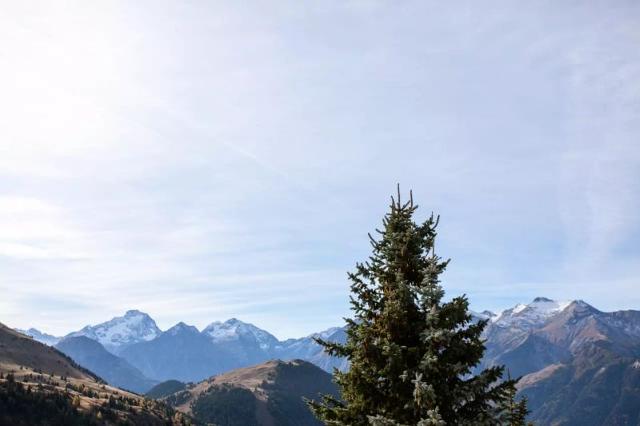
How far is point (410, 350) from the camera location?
645 inches

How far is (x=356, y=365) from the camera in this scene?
17.2 meters

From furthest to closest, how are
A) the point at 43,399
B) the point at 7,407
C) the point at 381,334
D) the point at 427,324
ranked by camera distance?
1. the point at 43,399
2. the point at 7,407
3. the point at 381,334
4. the point at 427,324

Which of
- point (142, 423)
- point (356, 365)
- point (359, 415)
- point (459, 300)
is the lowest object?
point (142, 423)

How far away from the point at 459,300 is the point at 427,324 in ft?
4.70

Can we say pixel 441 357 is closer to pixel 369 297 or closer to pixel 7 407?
pixel 369 297

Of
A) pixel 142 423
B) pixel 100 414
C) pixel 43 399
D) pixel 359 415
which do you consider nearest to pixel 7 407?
pixel 43 399

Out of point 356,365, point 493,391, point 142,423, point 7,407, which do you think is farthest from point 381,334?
point 142,423

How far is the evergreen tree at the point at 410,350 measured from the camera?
16.0 m

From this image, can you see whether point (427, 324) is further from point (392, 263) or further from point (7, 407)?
point (7, 407)

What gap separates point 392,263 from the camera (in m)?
18.2

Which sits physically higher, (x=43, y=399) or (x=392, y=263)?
(x=392, y=263)

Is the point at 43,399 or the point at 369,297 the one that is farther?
the point at 43,399

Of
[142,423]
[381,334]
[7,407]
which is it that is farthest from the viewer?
[142,423]

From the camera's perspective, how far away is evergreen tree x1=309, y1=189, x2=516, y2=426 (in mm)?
16031
